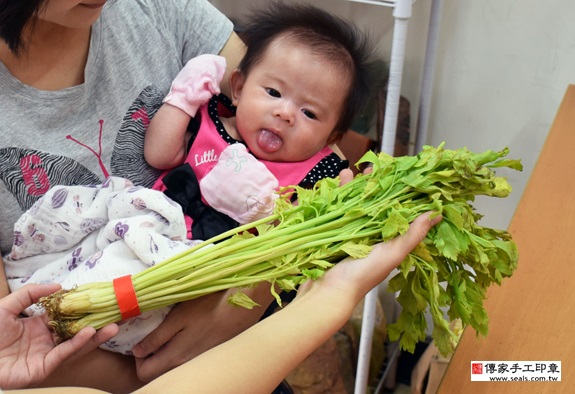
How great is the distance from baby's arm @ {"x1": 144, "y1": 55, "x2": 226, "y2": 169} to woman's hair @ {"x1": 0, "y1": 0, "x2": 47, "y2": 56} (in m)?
0.37

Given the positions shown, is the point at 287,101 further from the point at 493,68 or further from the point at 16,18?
the point at 493,68

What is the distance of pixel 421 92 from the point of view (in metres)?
2.27

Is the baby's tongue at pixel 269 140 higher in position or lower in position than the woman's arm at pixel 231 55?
lower

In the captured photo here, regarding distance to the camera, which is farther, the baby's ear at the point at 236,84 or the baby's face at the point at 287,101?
the baby's ear at the point at 236,84

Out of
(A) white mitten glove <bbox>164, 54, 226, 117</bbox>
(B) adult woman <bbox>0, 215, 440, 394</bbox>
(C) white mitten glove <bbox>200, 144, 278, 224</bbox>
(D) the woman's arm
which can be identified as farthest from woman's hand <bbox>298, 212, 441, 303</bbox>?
(D) the woman's arm

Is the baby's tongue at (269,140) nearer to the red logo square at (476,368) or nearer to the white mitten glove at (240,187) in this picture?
the white mitten glove at (240,187)

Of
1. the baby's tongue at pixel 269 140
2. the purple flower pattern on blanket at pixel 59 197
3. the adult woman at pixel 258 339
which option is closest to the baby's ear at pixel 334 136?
the baby's tongue at pixel 269 140

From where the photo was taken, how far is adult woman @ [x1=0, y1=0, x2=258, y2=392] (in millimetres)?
1196

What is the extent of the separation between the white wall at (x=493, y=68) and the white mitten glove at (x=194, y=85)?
3.22ft

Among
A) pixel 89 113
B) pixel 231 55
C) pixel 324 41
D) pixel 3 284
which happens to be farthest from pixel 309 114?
pixel 3 284

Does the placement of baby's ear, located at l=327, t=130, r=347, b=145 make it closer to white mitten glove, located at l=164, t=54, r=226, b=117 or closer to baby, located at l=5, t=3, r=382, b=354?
baby, located at l=5, t=3, r=382, b=354

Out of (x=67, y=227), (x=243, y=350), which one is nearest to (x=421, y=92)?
(x=67, y=227)

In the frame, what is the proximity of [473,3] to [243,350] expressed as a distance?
1.76 m

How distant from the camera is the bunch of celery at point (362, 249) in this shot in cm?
106
